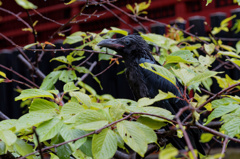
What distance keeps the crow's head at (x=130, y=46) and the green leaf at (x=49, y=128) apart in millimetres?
620

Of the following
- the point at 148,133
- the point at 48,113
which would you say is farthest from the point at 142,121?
the point at 48,113

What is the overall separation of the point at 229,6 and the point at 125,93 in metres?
2.29

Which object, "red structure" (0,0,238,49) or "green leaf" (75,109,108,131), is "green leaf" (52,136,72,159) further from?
"red structure" (0,0,238,49)

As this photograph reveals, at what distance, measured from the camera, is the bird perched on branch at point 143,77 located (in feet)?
4.18

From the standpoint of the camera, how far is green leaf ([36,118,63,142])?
0.66m

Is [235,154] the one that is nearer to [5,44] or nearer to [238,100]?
[238,100]

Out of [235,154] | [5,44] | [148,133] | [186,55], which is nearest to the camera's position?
[148,133]

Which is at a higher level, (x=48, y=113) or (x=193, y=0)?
(x=193, y=0)

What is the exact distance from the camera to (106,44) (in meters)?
1.21

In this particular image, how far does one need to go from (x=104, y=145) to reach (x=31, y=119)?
19cm

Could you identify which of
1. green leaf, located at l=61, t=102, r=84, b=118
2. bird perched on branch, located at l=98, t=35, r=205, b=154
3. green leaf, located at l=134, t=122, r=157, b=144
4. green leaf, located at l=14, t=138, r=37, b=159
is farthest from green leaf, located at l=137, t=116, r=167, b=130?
bird perched on branch, located at l=98, t=35, r=205, b=154

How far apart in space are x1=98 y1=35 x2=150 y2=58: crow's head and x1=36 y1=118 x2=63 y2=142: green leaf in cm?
62

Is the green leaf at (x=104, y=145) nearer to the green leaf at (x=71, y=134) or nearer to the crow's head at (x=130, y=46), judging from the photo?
the green leaf at (x=71, y=134)

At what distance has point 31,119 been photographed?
681mm
